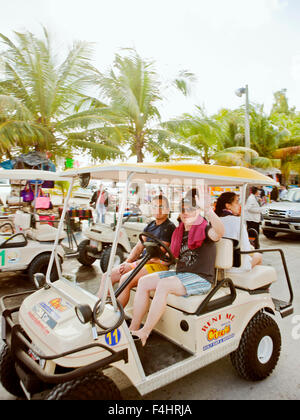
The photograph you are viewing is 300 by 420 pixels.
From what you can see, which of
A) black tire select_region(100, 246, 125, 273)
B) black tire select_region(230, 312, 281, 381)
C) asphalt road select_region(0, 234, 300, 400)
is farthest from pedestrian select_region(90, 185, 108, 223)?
black tire select_region(230, 312, 281, 381)

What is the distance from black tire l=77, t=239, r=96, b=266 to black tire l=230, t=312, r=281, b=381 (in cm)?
417

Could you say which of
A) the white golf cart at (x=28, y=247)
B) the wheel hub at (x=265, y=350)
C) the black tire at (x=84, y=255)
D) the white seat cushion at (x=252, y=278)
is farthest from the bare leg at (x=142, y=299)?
the black tire at (x=84, y=255)

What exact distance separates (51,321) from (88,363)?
16.6 inches

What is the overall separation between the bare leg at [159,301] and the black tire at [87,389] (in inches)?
21.2

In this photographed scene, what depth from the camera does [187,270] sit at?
273cm

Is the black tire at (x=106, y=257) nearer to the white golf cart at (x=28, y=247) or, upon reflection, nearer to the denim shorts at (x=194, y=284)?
the white golf cart at (x=28, y=247)

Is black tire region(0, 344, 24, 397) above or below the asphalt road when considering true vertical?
above

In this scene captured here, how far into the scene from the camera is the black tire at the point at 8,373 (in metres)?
2.26

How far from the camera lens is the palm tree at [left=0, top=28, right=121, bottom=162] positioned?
921 cm

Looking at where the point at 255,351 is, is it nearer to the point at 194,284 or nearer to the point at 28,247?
the point at 194,284

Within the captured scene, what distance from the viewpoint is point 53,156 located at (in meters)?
10.6

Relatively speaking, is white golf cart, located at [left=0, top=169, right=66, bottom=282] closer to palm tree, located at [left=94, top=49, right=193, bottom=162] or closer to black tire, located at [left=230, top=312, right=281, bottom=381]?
black tire, located at [left=230, top=312, right=281, bottom=381]

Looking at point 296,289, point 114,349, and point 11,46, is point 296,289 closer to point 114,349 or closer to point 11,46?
point 114,349
